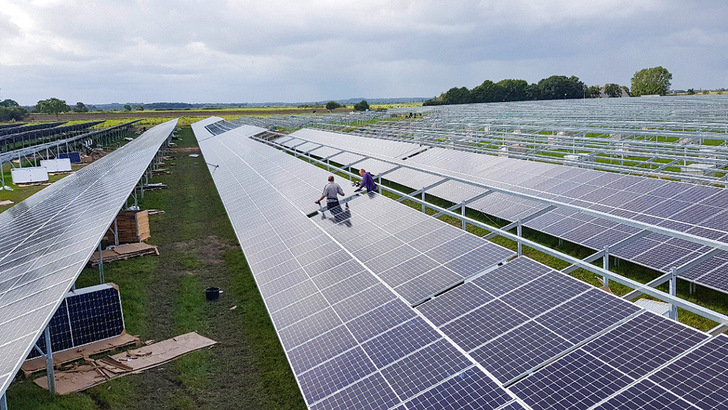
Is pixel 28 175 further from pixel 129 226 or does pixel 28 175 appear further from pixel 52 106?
pixel 52 106

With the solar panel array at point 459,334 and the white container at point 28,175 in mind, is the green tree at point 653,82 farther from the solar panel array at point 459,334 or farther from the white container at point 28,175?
the solar panel array at point 459,334

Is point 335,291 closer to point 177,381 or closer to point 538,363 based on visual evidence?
point 177,381

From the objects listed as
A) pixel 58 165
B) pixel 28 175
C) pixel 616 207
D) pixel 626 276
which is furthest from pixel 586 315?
pixel 58 165

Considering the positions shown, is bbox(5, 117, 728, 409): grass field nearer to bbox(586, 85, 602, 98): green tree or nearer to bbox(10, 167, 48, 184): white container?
bbox(10, 167, 48, 184): white container

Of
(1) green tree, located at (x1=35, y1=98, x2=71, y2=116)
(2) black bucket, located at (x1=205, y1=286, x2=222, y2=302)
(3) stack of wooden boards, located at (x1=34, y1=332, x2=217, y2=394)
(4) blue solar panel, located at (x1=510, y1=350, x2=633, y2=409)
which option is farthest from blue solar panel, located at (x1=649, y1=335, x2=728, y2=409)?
(1) green tree, located at (x1=35, y1=98, x2=71, y2=116)

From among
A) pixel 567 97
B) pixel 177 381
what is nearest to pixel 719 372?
pixel 177 381
